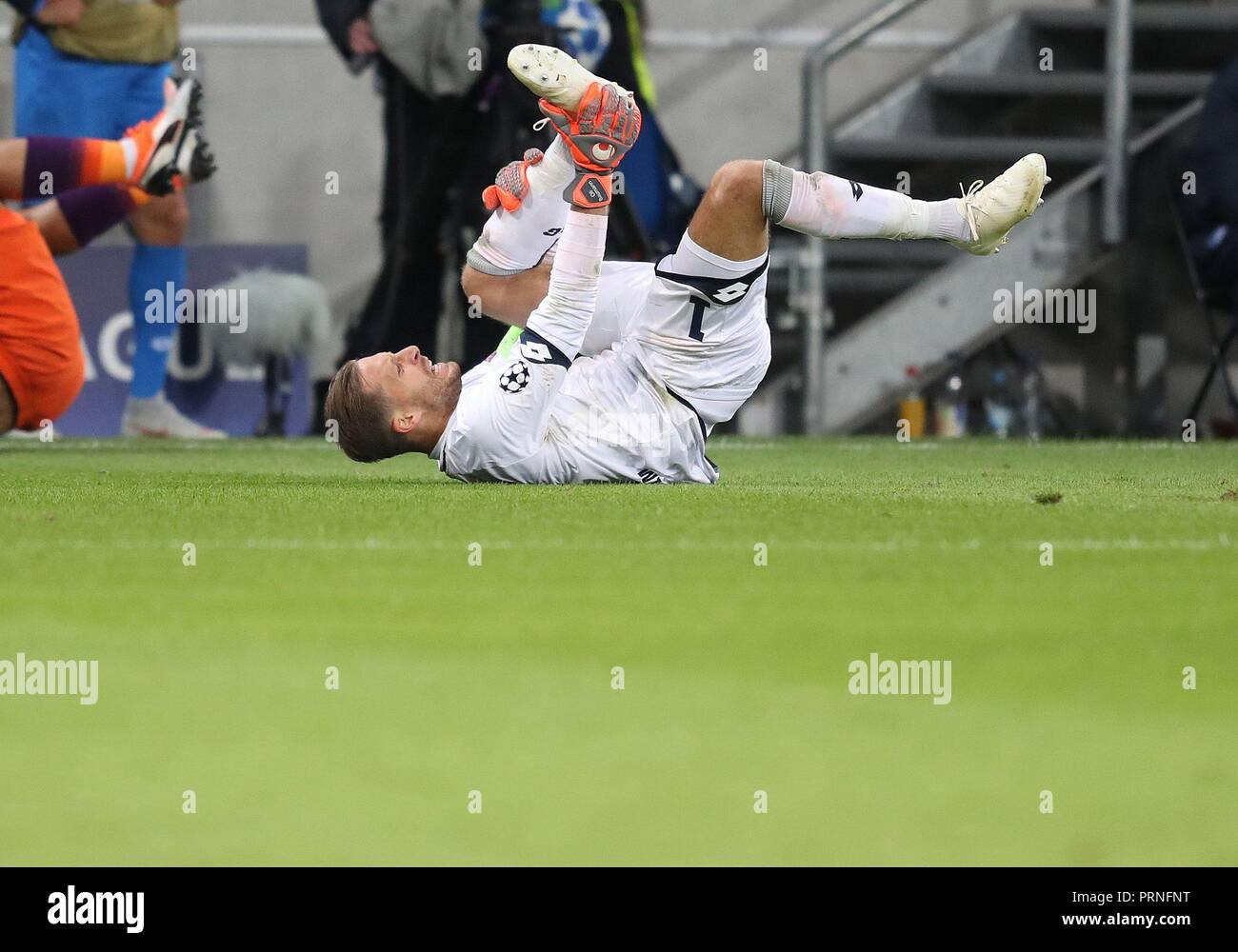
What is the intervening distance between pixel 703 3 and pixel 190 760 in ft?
32.2

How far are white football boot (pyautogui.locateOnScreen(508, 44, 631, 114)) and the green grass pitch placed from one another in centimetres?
89

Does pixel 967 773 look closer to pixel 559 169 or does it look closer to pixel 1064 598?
pixel 1064 598

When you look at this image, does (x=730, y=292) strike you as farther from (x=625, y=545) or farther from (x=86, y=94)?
(x=86, y=94)

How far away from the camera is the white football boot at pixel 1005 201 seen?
14.5ft

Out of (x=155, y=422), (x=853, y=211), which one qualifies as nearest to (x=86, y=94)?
(x=155, y=422)

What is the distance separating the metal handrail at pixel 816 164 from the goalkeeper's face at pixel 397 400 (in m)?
5.49

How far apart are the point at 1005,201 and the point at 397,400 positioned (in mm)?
1457

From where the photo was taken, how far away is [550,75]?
4137mm

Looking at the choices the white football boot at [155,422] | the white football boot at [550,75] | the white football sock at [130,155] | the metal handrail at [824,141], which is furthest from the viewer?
the metal handrail at [824,141]

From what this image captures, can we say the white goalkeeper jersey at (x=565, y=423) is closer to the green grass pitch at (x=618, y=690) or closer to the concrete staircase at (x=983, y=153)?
the green grass pitch at (x=618, y=690)

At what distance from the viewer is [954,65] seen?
11.0 m

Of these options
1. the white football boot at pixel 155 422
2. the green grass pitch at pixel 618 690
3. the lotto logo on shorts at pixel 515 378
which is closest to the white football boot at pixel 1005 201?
the green grass pitch at pixel 618 690

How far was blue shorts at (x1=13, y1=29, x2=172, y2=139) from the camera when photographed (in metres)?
8.55

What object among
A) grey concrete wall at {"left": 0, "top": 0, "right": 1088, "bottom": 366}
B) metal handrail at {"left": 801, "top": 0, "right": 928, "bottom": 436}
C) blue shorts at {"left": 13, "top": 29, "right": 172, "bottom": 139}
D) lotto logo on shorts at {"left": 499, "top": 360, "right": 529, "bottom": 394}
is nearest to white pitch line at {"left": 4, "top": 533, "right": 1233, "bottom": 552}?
lotto logo on shorts at {"left": 499, "top": 360, "right": 529, "bottom": 394}
